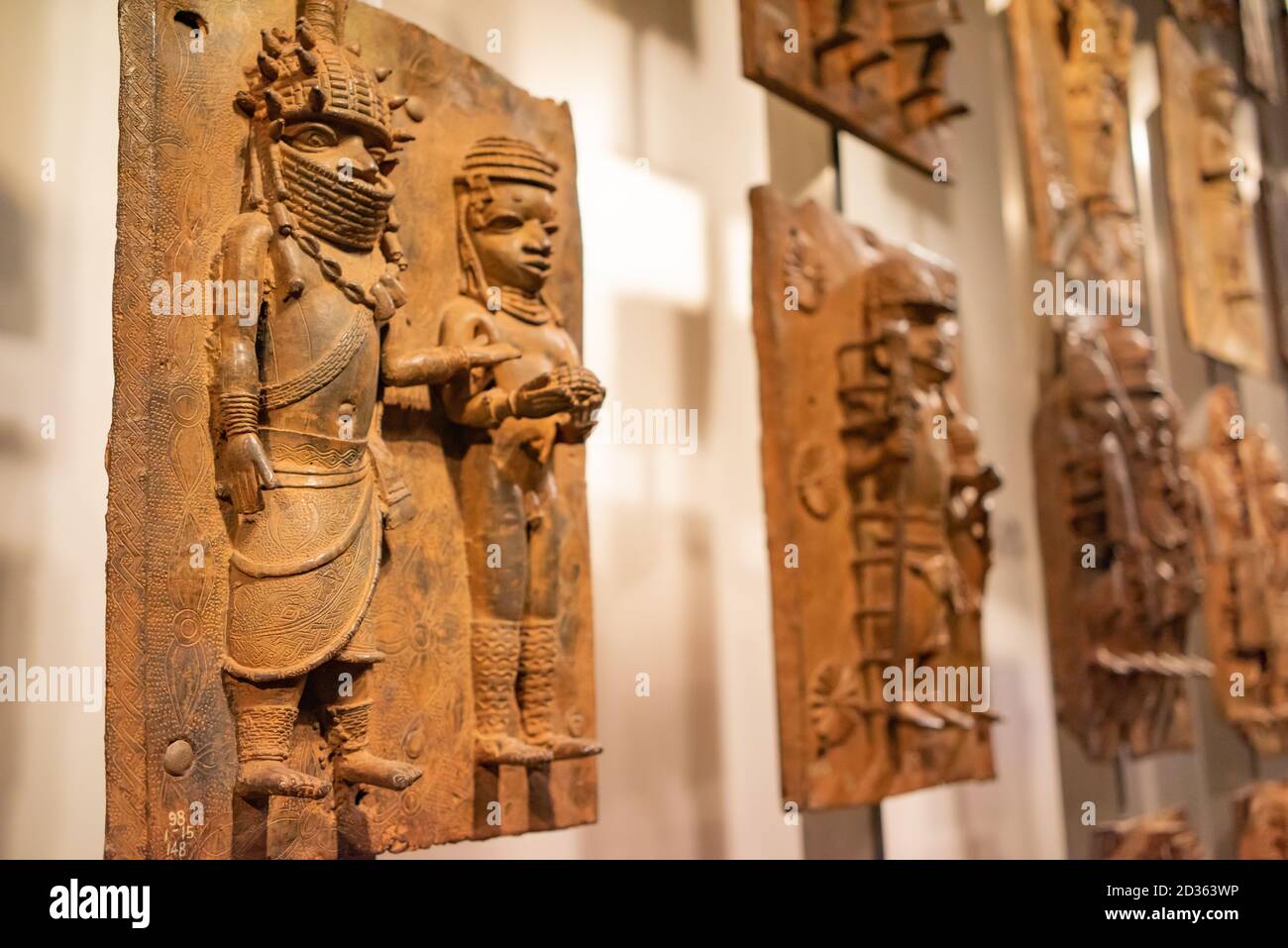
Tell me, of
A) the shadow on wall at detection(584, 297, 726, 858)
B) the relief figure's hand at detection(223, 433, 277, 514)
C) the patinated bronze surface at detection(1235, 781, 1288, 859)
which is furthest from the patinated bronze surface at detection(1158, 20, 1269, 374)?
the relief figure's hand at detection(223, 433, 277, 514)

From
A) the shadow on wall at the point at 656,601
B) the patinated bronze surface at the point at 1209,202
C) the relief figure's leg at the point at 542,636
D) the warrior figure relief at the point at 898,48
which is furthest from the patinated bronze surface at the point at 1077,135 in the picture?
the relief figure's leg at the point at 542,636

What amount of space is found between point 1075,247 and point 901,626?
240 centimetres

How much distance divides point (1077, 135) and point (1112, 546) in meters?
1.85

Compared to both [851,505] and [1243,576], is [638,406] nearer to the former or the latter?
[851,505]

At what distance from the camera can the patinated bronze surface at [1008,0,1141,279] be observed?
5.25 m

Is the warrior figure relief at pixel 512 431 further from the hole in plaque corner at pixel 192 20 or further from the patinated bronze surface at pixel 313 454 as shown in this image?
the hole in plaque corner at pixel 192 20

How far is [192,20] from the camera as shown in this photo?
233 cm

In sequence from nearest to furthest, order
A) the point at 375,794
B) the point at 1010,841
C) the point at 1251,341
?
the point at 375,794, the point at 1010,841, the point at 1251,341

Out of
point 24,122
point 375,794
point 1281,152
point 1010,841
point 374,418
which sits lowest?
point 1010,841

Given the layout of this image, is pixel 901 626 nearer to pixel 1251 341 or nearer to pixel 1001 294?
pixel 1001 294

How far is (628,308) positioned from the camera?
3760mm

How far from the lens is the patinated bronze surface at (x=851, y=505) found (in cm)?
351

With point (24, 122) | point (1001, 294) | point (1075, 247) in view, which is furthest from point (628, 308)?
point (1075, 247)

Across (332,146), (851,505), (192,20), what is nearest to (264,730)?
(332,146)
